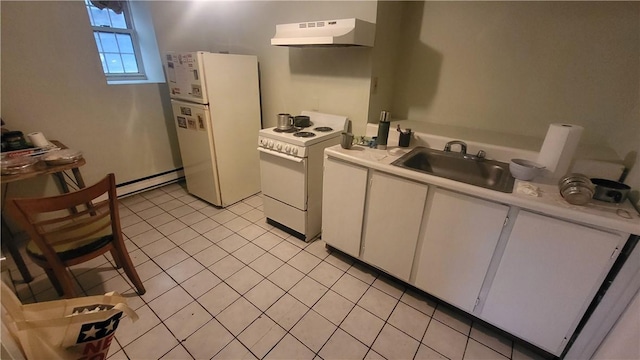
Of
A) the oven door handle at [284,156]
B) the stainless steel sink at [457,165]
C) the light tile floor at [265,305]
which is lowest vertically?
the light tile floor at [265,305]

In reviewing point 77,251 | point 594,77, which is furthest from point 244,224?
point 594,77

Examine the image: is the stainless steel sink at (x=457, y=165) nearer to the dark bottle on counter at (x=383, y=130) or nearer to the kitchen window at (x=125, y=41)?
the dark bottle on counter at (x=383, y=130)

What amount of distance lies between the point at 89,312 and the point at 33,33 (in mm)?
2499

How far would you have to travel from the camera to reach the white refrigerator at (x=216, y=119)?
238 centimetres

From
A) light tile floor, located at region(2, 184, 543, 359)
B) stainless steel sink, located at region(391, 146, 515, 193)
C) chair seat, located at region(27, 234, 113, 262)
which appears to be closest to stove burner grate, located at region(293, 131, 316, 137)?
stainless steel sink, located at region(391, 146, 515, 193)

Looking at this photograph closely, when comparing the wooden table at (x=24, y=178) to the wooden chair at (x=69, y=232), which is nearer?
the wooden chair at (x=69, y=232)

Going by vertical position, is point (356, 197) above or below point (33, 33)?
below

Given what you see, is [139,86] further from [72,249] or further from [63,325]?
[63,325]

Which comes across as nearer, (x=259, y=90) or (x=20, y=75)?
(x=20, y=75)

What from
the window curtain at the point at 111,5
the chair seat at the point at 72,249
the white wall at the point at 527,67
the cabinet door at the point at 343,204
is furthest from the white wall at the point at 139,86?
the chair seat at the point at 72,249

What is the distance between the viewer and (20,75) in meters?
2.09

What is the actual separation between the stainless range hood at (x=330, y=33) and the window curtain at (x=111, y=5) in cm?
196

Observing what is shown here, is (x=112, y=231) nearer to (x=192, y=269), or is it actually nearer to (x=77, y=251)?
(x=77, y=251)

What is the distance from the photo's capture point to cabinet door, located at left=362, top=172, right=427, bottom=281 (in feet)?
5.18
